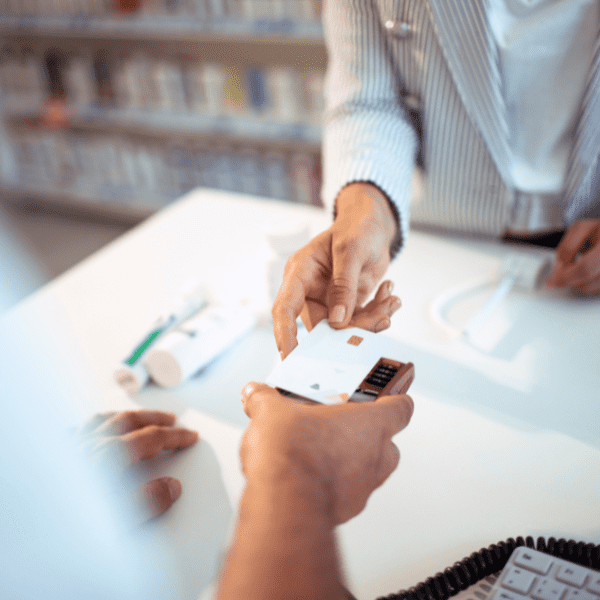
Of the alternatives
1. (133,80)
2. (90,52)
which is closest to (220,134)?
(133,80)

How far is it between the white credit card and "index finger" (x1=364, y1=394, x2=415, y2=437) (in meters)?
0.03

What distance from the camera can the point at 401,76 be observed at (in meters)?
1.04

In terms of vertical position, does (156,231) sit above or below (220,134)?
above

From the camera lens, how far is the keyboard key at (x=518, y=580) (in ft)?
1.68

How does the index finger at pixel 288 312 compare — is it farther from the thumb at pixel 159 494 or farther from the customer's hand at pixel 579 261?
the customer's hand at pixel 579 261

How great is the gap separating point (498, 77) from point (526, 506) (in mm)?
666

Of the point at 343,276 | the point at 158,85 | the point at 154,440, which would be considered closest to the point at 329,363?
the point at 343,276

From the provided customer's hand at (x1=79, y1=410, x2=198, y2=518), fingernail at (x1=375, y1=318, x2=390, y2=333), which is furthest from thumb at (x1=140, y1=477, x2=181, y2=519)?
fingernail at (x1=375, y1=318, x2=390, y2=333)

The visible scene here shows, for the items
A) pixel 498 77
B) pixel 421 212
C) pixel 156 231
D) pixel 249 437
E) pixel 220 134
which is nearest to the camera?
pixel 249 437

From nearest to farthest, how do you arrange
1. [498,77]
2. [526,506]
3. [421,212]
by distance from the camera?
[526,506], [498,77], [421,212]

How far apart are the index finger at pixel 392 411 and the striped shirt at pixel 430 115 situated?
0.43 meters

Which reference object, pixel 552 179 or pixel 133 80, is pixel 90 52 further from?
pixel 552 179

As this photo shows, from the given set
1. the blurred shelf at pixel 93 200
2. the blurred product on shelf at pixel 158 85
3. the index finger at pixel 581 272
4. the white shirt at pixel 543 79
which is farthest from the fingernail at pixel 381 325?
the blurred shelf at pixel 93 200

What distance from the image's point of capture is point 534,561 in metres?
0.53
